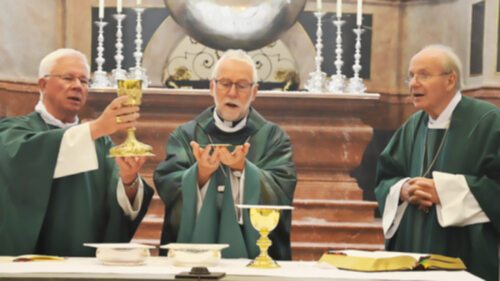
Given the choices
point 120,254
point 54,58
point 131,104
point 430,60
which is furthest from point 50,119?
point 430,60

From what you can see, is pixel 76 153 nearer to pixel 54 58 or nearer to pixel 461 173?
pixel 54 58

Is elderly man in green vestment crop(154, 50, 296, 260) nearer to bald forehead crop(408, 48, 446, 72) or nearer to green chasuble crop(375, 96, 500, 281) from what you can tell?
green chasuble crop(375, 96, 500, 281)

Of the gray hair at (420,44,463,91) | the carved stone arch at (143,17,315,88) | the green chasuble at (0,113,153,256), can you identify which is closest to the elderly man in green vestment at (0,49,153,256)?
the green chasuble at (0,113,153,256)

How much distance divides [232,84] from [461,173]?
4.48 feet

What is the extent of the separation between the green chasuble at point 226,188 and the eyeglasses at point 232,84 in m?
0.32

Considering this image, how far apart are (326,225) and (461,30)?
3.40 metres

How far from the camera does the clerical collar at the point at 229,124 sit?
604 cm

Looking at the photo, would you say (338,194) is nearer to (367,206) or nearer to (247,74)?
(367,206)

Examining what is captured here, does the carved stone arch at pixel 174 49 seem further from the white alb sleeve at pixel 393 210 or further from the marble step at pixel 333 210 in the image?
the white alb sleeve at pixel 393 210

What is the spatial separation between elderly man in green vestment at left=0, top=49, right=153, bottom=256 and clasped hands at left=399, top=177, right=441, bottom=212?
1.38 metres

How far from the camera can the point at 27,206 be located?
18.8ft

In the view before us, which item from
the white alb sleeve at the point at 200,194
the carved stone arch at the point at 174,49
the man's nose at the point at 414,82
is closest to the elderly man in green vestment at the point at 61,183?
the white alb sleeve at the point at 200,194

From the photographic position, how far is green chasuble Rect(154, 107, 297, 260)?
5.66 metres

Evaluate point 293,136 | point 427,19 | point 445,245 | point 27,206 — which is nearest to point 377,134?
point 427,19
